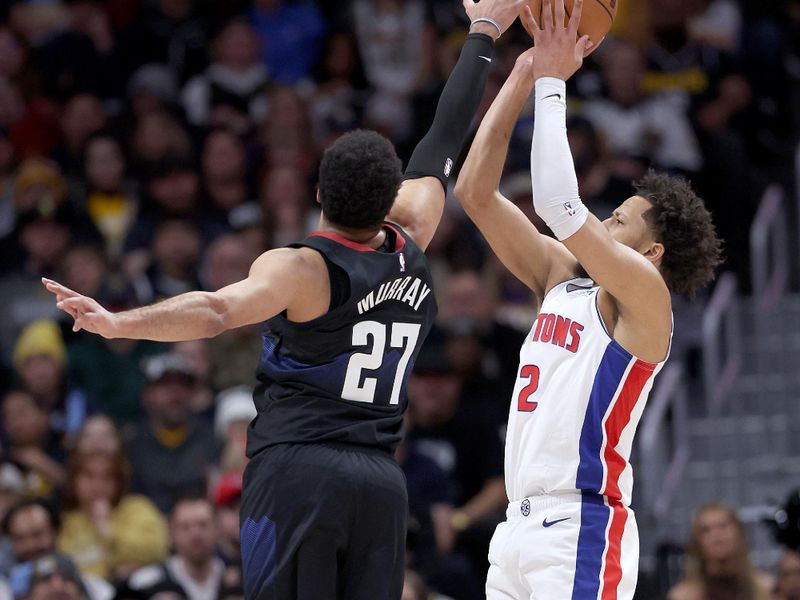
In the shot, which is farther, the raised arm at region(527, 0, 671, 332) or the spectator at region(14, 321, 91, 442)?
the spectator at region(14, 321, 91, 442)

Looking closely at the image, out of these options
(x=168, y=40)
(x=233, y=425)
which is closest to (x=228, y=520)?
(x=233, y=425)

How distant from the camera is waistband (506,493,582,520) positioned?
16.2 ft

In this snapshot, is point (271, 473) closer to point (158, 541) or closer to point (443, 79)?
point (158, 541)

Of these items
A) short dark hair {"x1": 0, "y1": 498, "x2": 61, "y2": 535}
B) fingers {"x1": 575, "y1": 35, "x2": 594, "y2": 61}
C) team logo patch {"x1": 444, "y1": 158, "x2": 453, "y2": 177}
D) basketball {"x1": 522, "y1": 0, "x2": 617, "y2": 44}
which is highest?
basketball {"x1": 522, "y1": 0, "x2": 617, "y2": 44}

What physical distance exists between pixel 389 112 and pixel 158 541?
4761 millimetres

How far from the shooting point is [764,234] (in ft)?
35.1

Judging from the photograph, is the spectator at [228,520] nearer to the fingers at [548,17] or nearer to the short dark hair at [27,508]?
the short dark hair at [27,508]

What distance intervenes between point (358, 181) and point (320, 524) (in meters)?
1.14

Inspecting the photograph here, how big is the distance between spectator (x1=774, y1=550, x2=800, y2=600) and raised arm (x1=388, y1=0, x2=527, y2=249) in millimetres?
3631

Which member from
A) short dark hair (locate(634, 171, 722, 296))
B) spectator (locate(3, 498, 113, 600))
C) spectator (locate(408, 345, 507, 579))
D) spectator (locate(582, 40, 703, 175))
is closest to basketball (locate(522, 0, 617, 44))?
short dark hair (locate(634, 171, 722, 296))

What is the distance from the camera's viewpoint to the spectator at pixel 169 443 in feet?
30.0

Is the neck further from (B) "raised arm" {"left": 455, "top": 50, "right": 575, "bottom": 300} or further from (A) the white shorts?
(A) the white shorts

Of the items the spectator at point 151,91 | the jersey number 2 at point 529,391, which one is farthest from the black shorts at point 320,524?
the spectator at point 151,91

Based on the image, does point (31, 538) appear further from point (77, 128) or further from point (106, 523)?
point (77, 128)
